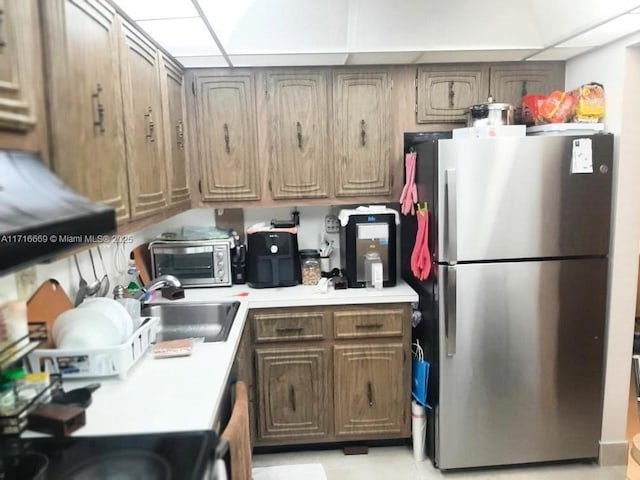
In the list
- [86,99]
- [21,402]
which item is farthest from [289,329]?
[86,99]

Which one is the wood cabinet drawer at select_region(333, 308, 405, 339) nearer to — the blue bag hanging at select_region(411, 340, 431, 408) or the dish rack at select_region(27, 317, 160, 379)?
the blue bag hanging at select_region(411, 340, 431, 408)

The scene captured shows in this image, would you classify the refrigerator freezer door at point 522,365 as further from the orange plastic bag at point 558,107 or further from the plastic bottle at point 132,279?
the plastic bottle at point 132,279

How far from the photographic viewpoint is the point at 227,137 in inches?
105

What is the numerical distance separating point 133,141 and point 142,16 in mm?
502

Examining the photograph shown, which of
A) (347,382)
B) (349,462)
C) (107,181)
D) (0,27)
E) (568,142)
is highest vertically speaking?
(0,27)

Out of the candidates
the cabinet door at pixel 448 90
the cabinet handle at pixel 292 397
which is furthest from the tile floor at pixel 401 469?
the cabinet door at pixel 448 90

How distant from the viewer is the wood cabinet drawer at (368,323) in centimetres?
250

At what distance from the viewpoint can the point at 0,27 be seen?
1.01 m

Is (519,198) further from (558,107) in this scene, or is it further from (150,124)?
(150,124)

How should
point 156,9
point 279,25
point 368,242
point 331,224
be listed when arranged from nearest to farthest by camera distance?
point 156,9
point 279,25
point 368,242
point 331,224

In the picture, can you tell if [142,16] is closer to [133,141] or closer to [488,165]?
[133,141]

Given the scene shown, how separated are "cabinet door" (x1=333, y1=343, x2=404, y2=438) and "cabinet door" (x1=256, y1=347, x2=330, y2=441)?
8cm

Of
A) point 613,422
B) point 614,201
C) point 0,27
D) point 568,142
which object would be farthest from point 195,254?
point 613,422

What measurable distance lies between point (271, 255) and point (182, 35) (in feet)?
3.78
